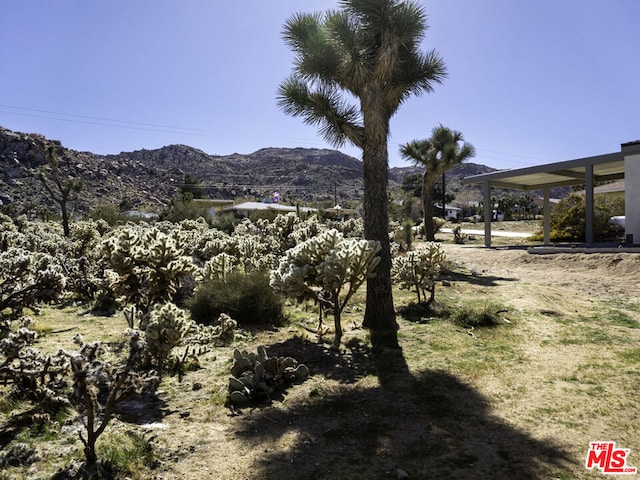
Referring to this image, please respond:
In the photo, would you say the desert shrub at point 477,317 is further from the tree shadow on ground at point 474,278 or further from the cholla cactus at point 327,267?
the tree shadow on ground at point 474,278

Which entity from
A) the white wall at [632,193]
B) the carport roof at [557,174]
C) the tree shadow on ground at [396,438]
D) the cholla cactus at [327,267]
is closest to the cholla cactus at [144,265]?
the cholla cactus at [327,267]

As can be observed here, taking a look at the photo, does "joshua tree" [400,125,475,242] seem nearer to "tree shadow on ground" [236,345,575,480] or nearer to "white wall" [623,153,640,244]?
"white wall" [623,153,640,244]

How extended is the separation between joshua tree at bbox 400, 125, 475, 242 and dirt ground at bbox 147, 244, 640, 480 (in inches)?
610

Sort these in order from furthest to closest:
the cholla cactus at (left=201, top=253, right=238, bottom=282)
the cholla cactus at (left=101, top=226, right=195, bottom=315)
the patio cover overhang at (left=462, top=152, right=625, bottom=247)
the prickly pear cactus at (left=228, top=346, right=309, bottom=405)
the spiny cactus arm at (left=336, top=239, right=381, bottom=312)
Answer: the patio cover overhang at (left=462, top=152, right=625, bottom=247), the cholla cactus at (left=201, top=253, right=238, bottom=282), the spiny cactus arm at (left=336, top=239, right=381, bottom=312), the cholla cactus at (left=101, top=226, right=195, bottom=315), the prickly pear cactus at (left=228, top=346, right=309, bottom=405)

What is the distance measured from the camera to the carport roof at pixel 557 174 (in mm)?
16719

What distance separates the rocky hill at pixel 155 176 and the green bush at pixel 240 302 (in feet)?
109

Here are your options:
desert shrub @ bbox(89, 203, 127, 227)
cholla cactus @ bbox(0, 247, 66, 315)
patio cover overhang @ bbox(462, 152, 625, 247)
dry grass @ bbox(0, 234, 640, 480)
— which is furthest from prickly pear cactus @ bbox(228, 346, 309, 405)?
desert shrub @ bbox(89, 203, 127, 227)

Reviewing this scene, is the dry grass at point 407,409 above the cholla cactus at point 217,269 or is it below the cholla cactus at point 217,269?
below

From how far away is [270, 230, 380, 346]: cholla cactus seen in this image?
6.20 meters

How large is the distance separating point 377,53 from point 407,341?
17.0ft

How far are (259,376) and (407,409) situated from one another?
1748 mm

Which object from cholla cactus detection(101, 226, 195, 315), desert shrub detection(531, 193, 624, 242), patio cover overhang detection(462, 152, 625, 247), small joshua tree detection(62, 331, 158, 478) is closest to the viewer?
small joshua tree detection(62, 331, 158, 478)

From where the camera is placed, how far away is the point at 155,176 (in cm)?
7631

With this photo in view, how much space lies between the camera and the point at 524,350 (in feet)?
21.0
